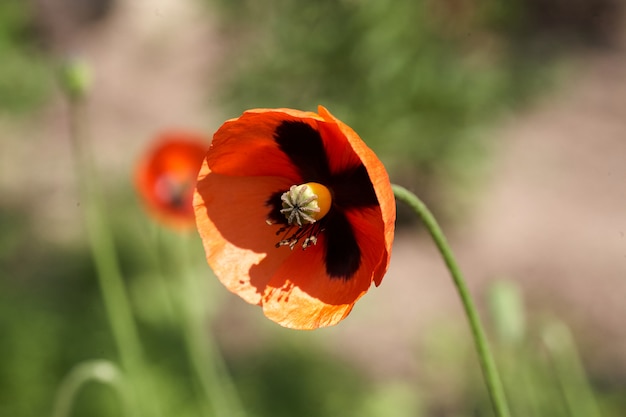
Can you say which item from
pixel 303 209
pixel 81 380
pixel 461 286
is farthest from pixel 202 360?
pixel 461 286

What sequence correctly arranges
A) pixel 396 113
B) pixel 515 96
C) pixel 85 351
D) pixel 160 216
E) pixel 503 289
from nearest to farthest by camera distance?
pixel 503 289 < pixel 160 216 < pixel 85 351 < pixel 396 113 < pixel 515 96

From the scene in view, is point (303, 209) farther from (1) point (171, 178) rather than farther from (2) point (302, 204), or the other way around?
(1) point (171, 178)

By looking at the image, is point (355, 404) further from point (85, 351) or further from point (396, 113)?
point (396, 113)

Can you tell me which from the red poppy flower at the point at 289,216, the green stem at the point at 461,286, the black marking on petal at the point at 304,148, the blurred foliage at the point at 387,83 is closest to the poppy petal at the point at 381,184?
the green stem at the point at 461,286

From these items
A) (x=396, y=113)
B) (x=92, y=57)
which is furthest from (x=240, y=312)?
(x=92, y=57)

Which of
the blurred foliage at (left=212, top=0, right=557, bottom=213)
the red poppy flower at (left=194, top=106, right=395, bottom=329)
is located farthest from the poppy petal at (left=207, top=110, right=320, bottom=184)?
the blurred foliage at (left=212, top=0, right=557, bottom=213)

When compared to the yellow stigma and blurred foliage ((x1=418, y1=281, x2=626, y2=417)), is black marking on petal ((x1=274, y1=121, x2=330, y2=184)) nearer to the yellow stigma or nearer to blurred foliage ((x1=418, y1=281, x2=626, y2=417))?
the yellow stigma
